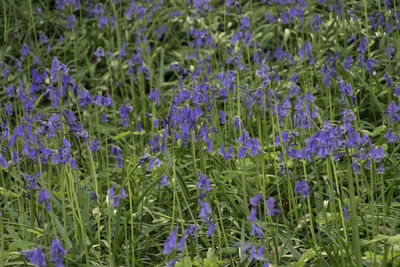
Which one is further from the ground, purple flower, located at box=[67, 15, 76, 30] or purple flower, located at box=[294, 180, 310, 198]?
purple flower, located at box=[67, 15, 76, 30]

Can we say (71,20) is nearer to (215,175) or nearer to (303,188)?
(215,175)

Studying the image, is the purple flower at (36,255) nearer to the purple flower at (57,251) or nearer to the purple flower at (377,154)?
the purple flower at (57,251)

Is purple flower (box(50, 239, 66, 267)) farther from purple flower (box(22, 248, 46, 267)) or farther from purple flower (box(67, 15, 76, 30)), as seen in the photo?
purple flower (box(67, 15, 76, 30))

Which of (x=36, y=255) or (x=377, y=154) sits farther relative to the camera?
(x=377, y=154)

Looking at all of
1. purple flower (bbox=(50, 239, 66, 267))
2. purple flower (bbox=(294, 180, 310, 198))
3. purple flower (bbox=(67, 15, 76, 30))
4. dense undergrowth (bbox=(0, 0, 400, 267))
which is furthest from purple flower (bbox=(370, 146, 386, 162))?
purple flower (bbox=(67, 15, 76, 30))

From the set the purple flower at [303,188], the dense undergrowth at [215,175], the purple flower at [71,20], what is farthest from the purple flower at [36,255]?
the purple flower at [71,20]

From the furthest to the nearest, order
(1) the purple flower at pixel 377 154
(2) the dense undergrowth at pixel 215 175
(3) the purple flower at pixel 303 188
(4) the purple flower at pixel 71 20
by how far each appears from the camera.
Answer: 1. (4) the purple flower at pixel 71 20
2. (3) the purple flower at pixel 303 188
3. (2) the dense undergrowth at pixel 215 175
4. (1) the purple flower at pixel 377 154

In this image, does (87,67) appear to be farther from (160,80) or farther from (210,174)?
(210,174)

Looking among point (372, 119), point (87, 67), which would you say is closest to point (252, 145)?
point (372, 119)

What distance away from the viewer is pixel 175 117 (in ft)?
10.7

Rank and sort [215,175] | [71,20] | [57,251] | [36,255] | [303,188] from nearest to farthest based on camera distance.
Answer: [36,255]
[57,251]
[303,188]
[215,175]
[71,20]

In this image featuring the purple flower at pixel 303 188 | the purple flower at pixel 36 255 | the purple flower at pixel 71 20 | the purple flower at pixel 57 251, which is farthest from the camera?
the purple flower at pixel 71 20

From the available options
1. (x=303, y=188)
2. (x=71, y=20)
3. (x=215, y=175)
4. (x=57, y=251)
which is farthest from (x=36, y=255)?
(x=71, y=20)

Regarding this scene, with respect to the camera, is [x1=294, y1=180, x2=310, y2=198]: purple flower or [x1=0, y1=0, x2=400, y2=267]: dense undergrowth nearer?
[x1=0, y1=0, x2=400, y2=267]: dense undergrowth
